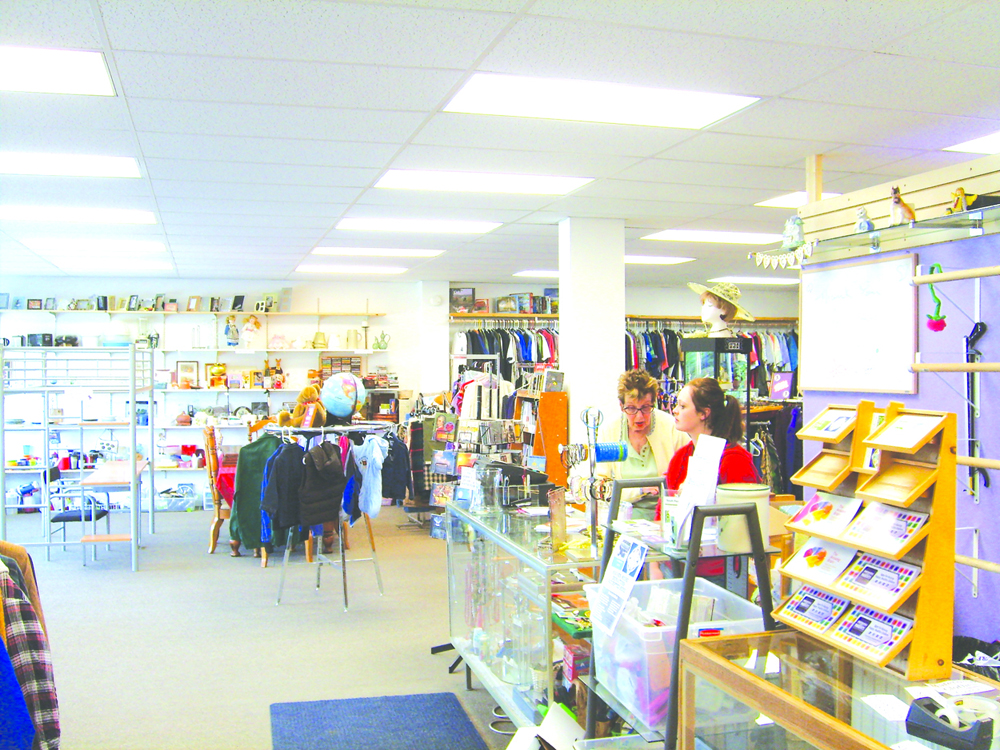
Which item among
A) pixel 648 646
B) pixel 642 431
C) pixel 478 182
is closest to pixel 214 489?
pixel 478 182

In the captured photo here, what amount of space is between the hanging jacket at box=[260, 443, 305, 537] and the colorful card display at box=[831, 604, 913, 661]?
4.03 m

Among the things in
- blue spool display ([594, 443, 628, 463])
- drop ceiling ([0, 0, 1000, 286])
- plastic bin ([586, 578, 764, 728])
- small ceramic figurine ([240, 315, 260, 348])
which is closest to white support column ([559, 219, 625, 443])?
drop ceiling ([0, 0, 1000, 286])

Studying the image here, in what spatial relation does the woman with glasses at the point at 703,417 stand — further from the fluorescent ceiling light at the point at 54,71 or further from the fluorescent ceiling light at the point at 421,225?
the fluorescent ceiling light at the point at 421,225

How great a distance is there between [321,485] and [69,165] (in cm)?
239

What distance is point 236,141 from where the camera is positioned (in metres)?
4.00

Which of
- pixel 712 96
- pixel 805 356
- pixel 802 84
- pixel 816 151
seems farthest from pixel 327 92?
pixel 805 356

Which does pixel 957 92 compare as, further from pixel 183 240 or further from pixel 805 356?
pixel 183 240

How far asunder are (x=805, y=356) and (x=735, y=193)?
136 cm

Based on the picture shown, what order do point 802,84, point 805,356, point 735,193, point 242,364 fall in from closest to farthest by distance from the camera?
1. point 802,84
2. point 805,356
3. point 735,193
4. point 242,364

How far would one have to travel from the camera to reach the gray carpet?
3652 mm

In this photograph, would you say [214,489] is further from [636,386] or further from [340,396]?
[636,386]

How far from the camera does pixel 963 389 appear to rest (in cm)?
370

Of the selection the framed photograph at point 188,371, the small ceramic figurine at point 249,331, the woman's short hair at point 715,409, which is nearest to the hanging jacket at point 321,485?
the woman's short hair at point 715,409

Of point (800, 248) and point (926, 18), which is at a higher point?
point (926, 18)
